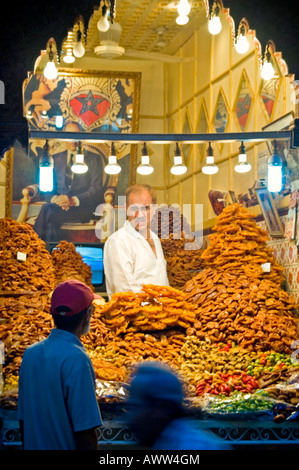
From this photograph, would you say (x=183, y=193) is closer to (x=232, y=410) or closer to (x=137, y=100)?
(x=137, y=100)

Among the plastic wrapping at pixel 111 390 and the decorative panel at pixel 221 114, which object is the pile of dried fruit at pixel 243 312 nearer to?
the plastic wrapping at pixel 111 390

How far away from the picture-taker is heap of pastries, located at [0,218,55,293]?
21.6 feet

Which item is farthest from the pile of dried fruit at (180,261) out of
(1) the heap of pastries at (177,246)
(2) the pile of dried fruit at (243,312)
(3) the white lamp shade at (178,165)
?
(3) the white lamp shade at (178,165)

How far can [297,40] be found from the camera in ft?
14.0

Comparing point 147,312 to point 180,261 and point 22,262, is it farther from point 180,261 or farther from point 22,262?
point 180,261

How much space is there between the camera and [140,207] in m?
6.77

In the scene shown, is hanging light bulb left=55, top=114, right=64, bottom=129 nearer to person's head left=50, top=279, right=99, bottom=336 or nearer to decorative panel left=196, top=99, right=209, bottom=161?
decorative panel left=196, top=99, right=209, bottom=161

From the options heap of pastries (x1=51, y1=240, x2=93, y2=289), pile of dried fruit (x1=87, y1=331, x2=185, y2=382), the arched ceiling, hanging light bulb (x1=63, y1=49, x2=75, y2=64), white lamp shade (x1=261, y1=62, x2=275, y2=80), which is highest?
the arched ceiling

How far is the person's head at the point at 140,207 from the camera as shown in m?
6.75

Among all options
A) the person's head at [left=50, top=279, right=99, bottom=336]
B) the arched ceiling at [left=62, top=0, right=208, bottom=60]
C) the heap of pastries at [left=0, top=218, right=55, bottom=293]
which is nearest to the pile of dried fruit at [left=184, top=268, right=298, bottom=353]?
the heap of pastries at [left=0, top=218, right=55, bottom=293]

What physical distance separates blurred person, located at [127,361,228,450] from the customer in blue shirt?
1.81ft

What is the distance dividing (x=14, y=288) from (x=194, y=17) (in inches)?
228

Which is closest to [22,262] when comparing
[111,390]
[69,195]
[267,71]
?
[111,390]

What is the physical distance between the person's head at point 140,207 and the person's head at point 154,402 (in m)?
4.63
